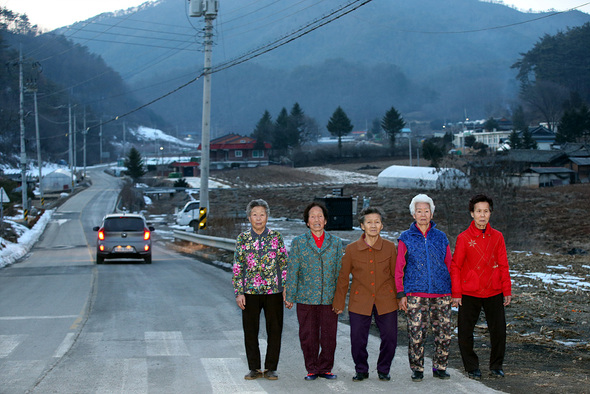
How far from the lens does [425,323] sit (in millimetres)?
7043

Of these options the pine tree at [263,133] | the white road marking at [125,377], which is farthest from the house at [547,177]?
the pine tree at [263,133]

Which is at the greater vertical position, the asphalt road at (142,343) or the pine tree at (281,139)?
the pine tree at (281,139)

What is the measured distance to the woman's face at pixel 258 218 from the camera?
23.4ft

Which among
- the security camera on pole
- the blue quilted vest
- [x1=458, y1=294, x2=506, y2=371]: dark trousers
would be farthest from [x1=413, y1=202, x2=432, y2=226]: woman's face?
the security camera on pole

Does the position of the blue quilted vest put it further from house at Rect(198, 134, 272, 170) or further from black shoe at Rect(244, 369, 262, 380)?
house at Rect(198, 134, 272, 170)

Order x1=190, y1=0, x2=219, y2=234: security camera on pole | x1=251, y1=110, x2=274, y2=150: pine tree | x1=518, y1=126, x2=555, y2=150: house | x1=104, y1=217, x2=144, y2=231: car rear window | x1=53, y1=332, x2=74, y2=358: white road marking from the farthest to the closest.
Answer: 1. x1=251, y1=110, x2=274, y2=150: pine tree
2. x1=518, y1=126, x2=555, y2=150: house
3. x1=190, y1=0, x2=219, y2=234: security camera on pole
4. x1=104, y1=217, x2=144, y2=231: car rear window
5. x1=53, y1=332, x2=74, y2=358: white road marking

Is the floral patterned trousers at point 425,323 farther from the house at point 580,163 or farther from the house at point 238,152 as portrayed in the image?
the house at point 238,152

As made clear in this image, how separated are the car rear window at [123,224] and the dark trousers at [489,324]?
18.5 m

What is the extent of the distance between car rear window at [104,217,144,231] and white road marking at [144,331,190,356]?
1445cm

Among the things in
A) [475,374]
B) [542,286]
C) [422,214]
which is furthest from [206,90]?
[475,374]

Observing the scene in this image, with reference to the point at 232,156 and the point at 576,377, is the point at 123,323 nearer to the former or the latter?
the point at 576,377

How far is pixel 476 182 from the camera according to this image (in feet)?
109

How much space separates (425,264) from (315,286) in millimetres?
1134

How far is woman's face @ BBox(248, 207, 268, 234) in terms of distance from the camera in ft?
23.4
